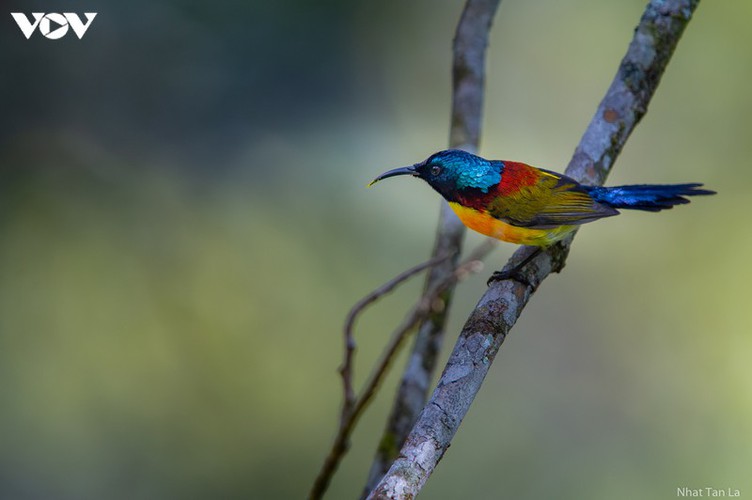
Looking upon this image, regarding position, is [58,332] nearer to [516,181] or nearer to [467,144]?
[467,144]

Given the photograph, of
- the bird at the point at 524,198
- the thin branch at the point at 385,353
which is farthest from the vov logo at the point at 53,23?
the thin branch at the point at 385,353

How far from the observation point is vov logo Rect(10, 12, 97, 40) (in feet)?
21.0

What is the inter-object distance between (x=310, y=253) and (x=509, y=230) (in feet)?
10.5

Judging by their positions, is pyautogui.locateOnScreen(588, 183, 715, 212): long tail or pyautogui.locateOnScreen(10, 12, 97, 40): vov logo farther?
pyautogui.locateOnScreen(10, 12, 97, 40): vov logo

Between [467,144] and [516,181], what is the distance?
0.58 m

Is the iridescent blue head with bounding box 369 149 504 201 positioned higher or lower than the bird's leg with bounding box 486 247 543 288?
higher

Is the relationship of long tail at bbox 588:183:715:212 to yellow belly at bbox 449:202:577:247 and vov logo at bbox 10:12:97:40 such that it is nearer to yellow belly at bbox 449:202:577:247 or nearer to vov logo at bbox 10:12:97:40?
yellow belly at bbox 449:202:577:247

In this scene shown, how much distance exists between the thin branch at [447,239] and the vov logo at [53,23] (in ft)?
13.4

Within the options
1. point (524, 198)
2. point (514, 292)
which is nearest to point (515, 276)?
point (514, 292)

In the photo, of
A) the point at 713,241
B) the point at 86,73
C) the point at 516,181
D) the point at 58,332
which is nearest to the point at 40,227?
the point at 58,332

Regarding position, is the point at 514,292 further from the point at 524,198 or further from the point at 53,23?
the point at 53,23

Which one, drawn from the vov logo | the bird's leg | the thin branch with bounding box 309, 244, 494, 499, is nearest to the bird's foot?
the bird's leg

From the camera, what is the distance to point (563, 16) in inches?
276

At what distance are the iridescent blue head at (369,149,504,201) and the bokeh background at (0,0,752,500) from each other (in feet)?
8.37
